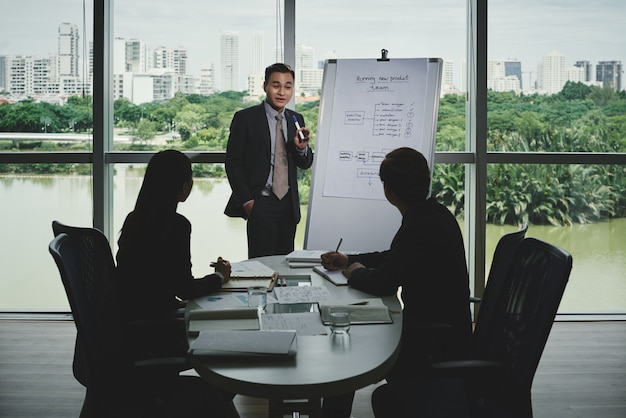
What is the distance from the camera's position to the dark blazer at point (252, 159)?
420 cm

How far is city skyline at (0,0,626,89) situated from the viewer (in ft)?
16.0

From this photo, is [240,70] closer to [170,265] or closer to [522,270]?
[170,265]

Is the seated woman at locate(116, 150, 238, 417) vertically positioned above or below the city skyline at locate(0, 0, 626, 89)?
below

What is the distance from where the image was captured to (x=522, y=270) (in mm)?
2096

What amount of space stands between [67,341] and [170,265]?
2.36 metres

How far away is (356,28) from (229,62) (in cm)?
100

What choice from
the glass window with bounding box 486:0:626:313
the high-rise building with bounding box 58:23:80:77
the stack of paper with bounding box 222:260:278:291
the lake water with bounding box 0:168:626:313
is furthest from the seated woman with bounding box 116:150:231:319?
the glass window with bounding box 486:0:626:313

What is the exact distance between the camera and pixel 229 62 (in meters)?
5.00

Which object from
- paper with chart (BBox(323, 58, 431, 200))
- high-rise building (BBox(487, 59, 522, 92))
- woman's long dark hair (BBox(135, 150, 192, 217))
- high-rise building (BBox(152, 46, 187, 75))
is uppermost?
high-rise building (BBox(152, 46, 187, 75))

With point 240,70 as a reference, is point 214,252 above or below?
below

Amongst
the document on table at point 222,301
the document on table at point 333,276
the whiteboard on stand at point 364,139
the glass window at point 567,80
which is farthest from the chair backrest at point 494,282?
the glass window at point 567,80

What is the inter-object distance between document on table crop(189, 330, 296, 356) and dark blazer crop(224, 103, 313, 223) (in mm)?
2349

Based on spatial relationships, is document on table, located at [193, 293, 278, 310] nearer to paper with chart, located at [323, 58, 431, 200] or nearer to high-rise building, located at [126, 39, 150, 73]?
paper with chart, located at [323, 58, 431, 200]

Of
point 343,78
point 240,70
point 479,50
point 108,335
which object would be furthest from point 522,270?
point 240,70
